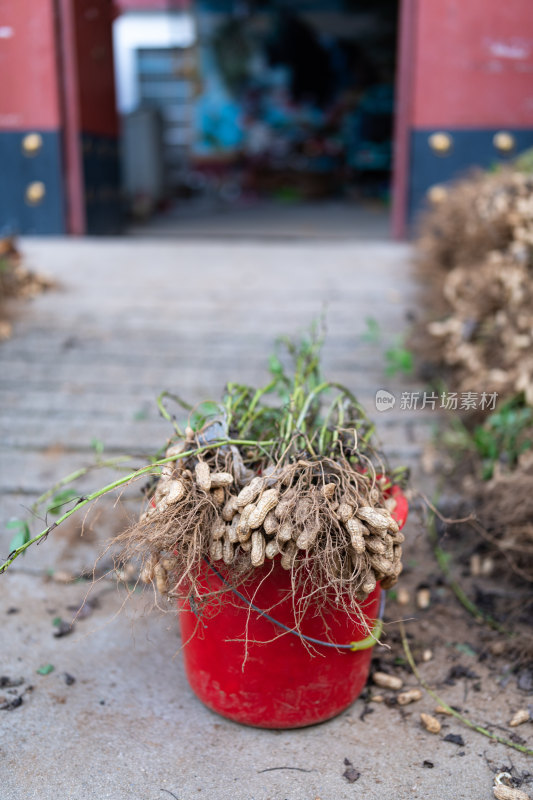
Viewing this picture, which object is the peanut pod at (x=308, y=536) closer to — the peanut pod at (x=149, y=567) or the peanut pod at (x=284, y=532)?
the peanut pod at (x=284, y=532)

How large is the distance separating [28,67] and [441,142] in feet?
11.3

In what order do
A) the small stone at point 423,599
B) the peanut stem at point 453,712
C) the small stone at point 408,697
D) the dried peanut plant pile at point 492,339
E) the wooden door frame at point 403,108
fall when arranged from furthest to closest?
the wooden door frame at point 403,108
the dried peanut plant pile at point 492,339
the small stone at point 423,599
the small stone at point 408,697
the peanut stem at point 453,712

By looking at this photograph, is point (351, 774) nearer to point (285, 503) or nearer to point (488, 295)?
point (285, 503)

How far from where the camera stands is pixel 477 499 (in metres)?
3.16

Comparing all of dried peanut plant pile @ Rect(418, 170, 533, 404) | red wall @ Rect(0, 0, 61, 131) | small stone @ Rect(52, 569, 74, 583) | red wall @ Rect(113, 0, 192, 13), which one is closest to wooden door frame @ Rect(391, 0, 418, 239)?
dried peanut plant pile @ Rect(418, 170, 533, 404)

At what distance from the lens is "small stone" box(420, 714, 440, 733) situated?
7.09 feet

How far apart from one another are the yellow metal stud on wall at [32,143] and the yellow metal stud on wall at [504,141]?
12.4 ft

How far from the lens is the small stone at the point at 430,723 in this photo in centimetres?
216

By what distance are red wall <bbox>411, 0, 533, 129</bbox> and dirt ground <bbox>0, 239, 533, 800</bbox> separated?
1.56 m

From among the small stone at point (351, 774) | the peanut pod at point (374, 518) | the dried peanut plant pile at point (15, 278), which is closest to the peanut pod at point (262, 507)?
the peanut pod at point (374, 518)

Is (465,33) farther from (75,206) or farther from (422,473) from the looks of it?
(422,473)

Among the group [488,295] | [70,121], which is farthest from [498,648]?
[70,121]

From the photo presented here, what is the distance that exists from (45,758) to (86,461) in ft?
5.45

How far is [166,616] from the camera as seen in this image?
8.65 ft
